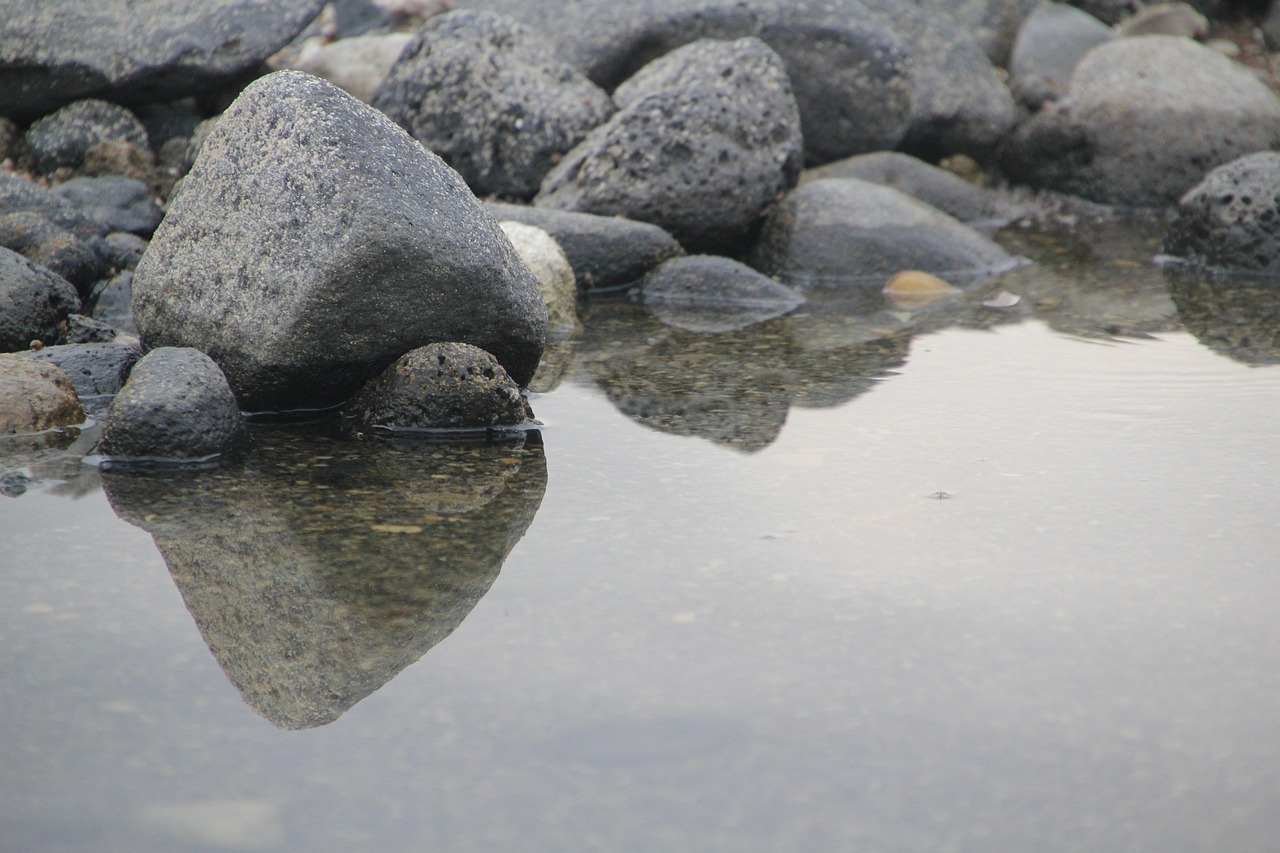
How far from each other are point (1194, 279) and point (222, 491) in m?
5.98

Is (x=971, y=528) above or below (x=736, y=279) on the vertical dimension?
above

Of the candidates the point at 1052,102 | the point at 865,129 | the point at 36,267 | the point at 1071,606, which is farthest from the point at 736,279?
the point at 1052,102

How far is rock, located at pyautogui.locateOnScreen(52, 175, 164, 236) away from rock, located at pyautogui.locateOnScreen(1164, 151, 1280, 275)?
6.15 meters

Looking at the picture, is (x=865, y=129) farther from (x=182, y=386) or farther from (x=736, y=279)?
(x=182, y=386)

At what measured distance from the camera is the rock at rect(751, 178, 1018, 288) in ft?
24.7

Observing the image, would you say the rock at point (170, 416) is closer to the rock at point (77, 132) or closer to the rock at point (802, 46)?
the rock at point (77, 132)

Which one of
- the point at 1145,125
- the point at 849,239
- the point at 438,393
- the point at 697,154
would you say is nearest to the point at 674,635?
the point at 438,393

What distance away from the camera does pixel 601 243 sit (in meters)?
6.99

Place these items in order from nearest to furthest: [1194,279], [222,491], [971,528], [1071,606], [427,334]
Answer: [1071,606], [971,528], [222,491], [427,334], [1194,279]

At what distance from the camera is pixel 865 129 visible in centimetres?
902

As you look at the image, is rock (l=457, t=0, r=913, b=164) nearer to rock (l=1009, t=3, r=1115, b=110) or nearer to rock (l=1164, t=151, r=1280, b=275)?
rock (l=1164, t=151, r=1280, b=275)

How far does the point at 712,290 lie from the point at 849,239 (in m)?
1.09

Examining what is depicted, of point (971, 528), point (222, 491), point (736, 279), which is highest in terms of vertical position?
point (971, 528)

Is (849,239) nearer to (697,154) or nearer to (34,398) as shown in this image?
(697,154)
